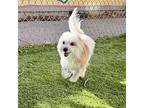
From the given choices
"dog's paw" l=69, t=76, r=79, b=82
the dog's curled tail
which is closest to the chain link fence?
the dog's curled tail

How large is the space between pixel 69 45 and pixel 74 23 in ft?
0.34

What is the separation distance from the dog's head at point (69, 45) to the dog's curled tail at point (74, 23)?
0.08 feet

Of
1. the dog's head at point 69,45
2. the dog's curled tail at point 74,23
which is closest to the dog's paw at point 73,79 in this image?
the dog's head at point 69,45

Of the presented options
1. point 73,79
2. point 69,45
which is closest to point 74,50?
point 69,45

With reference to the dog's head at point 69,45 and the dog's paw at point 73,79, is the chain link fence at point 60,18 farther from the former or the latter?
the dog's paw at point 73,79

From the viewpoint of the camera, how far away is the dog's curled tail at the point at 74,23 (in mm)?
2279

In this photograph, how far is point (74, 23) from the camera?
2.28 metres

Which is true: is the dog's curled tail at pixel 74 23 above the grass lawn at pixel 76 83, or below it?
above

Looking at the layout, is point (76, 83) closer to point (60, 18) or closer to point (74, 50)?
point (74, 50)

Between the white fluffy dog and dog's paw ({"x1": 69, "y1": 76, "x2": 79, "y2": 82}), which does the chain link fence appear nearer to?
the white fluffy dog

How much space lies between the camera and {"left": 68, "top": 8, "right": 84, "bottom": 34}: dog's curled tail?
7.48 ft

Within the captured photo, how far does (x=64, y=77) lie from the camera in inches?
91.4
